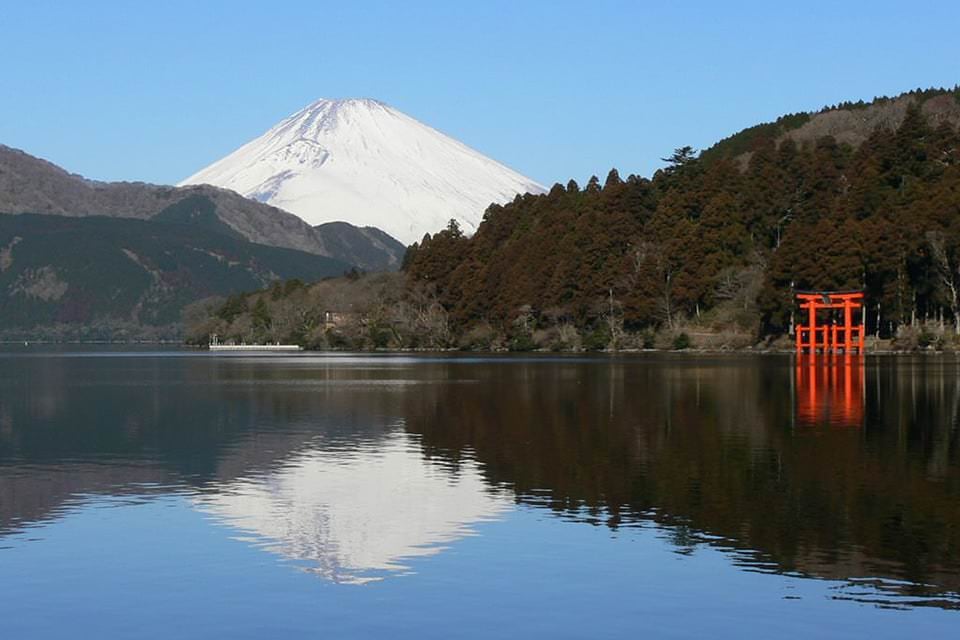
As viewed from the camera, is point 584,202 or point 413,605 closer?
point 413,605

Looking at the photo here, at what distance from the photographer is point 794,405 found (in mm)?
47094

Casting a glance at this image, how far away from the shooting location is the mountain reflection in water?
20.0 metres

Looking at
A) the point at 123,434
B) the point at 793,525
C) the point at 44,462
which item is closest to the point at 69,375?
the point at 123,434

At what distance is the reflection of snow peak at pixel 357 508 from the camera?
19.7 metres

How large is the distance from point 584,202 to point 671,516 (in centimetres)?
12635

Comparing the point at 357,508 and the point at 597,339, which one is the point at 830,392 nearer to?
the point at 357,508

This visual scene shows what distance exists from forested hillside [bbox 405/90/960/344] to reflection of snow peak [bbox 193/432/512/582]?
76.2 meters

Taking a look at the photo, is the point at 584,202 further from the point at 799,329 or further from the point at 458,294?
the point at 799,329

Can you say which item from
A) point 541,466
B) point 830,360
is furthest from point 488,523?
point 830,360

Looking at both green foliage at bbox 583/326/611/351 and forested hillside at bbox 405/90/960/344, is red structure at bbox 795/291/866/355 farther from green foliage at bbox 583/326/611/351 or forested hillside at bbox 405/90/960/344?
green foliage at bbox 583/326/611/351

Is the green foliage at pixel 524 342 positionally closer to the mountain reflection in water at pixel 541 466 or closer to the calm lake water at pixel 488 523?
the mountain reflection in water at pixel 541 466

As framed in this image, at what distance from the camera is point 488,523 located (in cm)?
2209

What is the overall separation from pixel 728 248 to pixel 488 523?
105m

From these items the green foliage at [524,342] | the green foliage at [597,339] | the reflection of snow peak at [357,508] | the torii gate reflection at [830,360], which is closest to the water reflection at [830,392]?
the torii gate reflection at [830,360]
